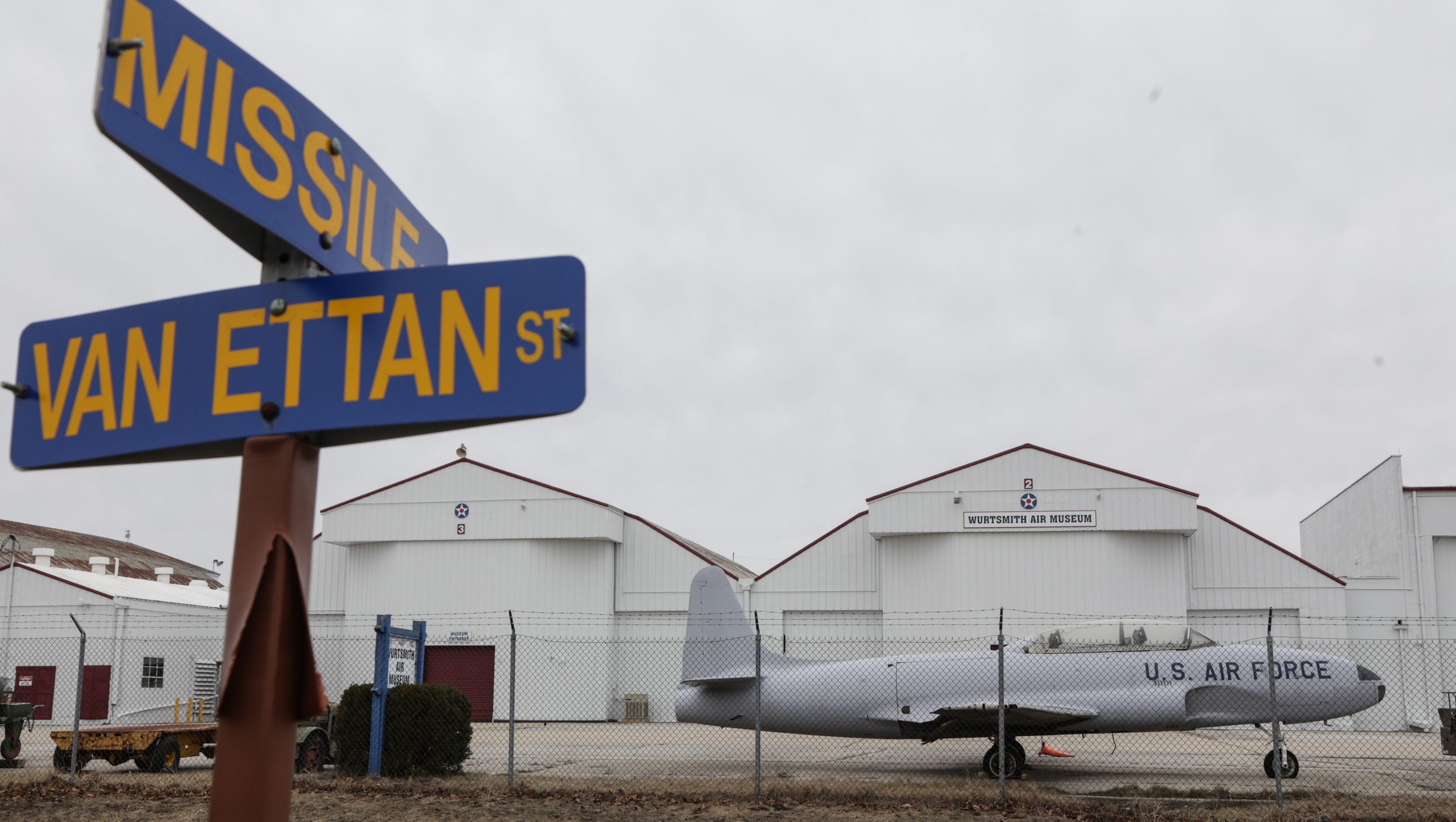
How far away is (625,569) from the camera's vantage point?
35.5 meters

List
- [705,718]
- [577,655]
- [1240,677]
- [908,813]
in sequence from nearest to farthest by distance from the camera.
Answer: [908,813] < [1240,677] < [705,718] < [577,655]

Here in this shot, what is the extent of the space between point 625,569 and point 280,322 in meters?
33.2

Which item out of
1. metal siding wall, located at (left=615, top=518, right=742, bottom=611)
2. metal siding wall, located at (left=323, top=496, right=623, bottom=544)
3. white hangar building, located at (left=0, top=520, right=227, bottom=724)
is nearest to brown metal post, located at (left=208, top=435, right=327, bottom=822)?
metal siding wall, located at (left=323, top=496, right=623, bottom=544)

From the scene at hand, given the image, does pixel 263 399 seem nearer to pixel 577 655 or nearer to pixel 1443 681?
pixel 577 655

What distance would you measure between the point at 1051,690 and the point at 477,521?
22.4 meters

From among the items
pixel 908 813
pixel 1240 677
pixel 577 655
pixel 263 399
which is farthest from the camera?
pixel 577 655

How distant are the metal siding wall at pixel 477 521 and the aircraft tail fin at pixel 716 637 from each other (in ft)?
48.4

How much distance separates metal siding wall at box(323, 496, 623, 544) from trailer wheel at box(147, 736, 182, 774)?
17616 millimetres

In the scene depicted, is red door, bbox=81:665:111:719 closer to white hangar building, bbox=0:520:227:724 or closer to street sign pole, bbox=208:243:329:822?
white hangar building, bbox=0:520:227:724

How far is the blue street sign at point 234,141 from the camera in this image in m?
2.48

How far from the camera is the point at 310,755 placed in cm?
1686

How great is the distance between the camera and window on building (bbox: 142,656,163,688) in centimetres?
3500

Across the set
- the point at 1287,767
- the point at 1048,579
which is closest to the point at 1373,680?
the point at 1287,767

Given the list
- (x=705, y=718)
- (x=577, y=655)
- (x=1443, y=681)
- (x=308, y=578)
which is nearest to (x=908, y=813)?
(x=705, y=718)
